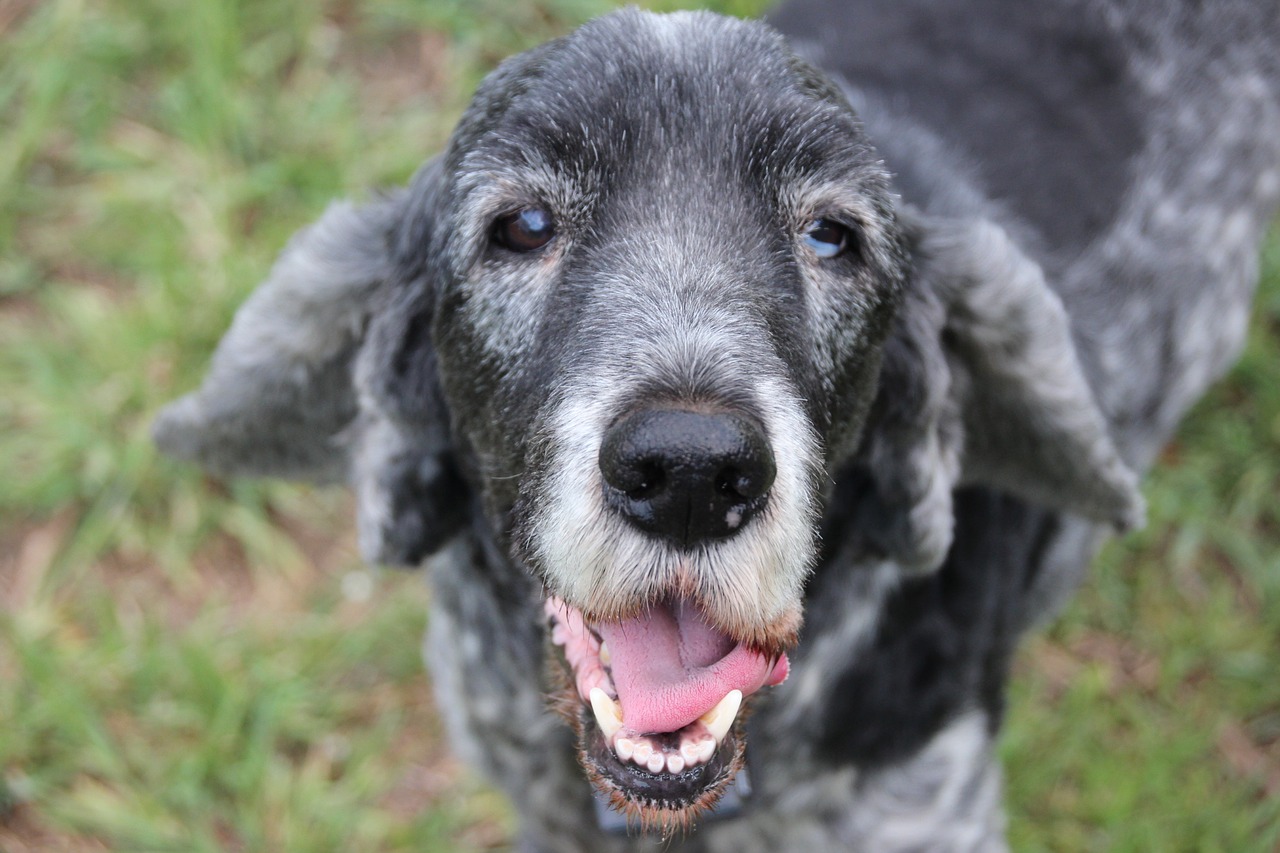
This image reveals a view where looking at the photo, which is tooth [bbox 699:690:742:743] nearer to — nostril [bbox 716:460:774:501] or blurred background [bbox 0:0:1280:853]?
nostril [bbox 716:460:774:501]

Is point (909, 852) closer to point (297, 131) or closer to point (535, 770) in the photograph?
point (535, 770)

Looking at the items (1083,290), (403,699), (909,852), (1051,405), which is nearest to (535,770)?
(909,852)

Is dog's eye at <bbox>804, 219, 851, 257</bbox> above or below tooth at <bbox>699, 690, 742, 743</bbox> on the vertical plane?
above

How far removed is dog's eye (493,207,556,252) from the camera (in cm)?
257

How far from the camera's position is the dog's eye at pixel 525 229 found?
257 cm

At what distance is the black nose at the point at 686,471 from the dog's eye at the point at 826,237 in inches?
23.2

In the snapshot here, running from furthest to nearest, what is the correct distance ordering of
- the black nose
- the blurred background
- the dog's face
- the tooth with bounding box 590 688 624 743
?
1. the blurred background
2. the tooth with bounding box 590 688 624 743
3. the dog's face
4. the black nose

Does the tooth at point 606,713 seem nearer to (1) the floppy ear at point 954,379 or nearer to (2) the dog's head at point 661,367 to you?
(2) the dog's head at point 661,367

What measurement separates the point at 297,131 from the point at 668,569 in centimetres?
372

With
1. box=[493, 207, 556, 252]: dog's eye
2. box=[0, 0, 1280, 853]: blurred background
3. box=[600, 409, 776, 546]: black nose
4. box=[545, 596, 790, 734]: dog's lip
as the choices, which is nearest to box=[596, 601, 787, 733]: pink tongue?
box=[545, 596, 790, 734]: dog's lip

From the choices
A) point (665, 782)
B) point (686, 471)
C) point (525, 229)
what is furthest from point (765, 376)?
point (665, 782)

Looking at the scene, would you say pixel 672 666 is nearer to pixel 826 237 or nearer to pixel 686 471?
pixel 686 471

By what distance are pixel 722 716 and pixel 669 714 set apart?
104mm

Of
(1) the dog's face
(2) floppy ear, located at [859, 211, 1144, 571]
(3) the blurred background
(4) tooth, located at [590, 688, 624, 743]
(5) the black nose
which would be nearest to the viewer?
(5) the black nose
